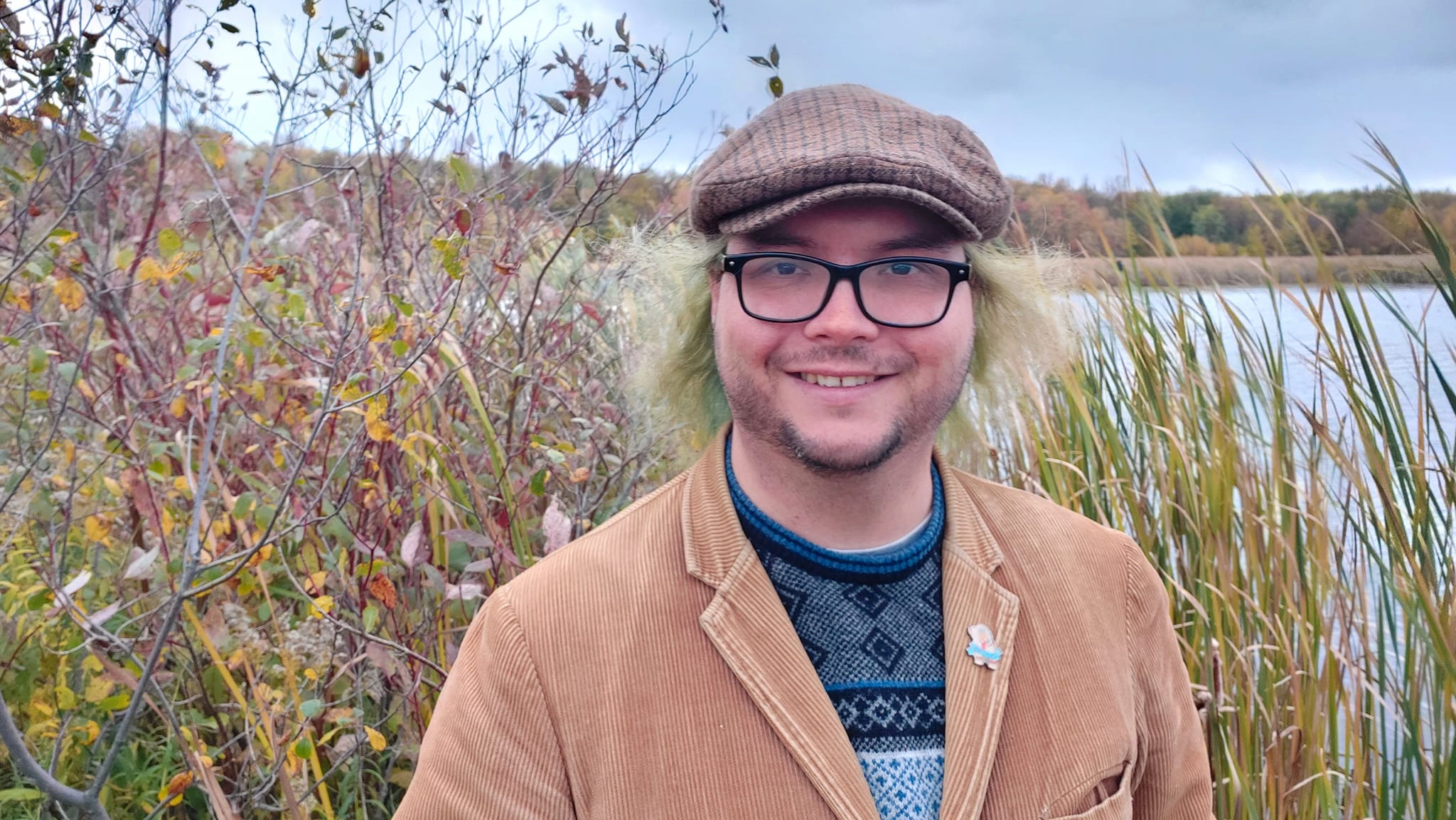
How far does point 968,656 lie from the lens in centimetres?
139

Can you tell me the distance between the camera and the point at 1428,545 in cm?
212

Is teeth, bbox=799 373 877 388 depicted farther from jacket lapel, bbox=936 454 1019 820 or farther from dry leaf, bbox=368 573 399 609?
dry leaf, bbox=368 573 399 609

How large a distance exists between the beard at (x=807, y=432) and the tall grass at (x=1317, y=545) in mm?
1112

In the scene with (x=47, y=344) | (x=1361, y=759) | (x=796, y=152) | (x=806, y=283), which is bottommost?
(x=1361, y=759)

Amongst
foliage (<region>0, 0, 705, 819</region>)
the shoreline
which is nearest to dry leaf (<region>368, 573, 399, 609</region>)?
foliage (<region>0, 0, 705, 819</region>)

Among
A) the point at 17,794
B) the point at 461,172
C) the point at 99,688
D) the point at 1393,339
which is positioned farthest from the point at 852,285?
the point at 17,794

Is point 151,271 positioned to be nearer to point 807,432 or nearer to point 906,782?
point 807,432

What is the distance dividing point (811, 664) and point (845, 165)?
0.64 meters

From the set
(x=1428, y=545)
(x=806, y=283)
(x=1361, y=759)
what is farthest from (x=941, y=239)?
(x=1361, y=759)

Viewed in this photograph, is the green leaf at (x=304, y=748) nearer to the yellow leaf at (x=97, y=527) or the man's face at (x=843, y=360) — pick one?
the yellow leaf at (x=97, y=527)

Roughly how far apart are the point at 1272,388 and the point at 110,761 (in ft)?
8.09

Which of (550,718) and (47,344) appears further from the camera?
(47,344)

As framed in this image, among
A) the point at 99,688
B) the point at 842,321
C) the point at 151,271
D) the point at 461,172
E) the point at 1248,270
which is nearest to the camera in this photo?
the point at 842,321

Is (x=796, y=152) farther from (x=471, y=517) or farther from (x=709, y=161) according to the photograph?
(x=471, y=517)
